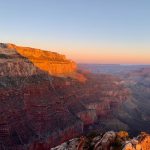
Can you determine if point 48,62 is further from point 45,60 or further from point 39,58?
point 39,58

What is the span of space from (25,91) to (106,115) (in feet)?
223

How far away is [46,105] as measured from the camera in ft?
417

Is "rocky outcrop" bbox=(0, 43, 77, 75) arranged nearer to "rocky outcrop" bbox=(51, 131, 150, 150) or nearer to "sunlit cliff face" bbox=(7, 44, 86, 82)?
"sunlit cliff face" bbox=(7, 44, 86, 82)

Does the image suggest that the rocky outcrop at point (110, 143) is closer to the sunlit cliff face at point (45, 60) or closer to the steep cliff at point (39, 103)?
the steep cliff at point (39, 103)

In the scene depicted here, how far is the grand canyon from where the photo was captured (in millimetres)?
107625

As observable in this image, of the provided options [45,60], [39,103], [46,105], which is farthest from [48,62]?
[39,103]

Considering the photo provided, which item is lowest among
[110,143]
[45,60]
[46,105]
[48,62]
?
[46,105]

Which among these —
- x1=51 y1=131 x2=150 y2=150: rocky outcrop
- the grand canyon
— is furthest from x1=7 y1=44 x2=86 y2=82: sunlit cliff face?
x1=51 y1=131 x2=150 y2=150: rocky outcrop

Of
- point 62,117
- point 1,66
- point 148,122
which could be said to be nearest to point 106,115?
point 148,122

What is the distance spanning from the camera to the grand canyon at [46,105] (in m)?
108

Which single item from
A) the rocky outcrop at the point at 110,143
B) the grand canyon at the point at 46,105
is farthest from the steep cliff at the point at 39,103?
the rocky outcrop at the point at 110,143

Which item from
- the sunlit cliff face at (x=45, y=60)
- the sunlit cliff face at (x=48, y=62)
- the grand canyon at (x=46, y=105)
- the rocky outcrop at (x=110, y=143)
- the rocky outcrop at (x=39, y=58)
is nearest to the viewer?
the rocky outcrop at (x=110, y=143)

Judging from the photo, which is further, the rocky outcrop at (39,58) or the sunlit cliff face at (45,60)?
the sunlit cliff face at (45,60)

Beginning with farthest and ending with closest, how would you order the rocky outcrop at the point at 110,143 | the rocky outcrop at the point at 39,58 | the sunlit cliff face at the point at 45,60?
the sunlit cliff face at the point at 45,60
the rocky outcrop at the point at 39,58
the rocky outcrop at the point at 110,143
